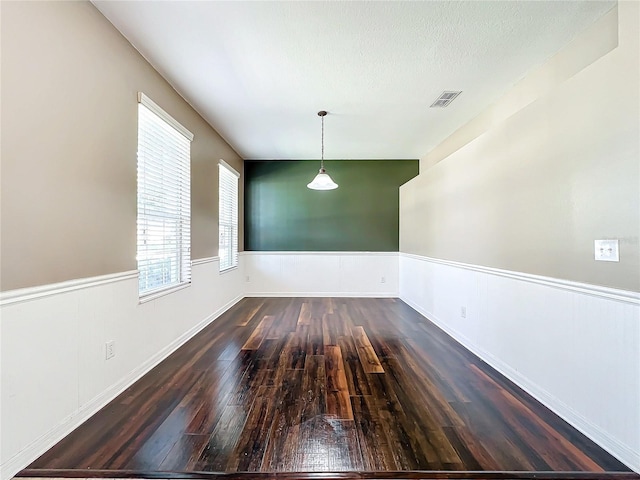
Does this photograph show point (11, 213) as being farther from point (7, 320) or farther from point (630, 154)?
point (630, 154)

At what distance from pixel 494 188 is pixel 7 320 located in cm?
347

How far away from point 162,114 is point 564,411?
3.91 m

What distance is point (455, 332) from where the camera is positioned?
11.5ft

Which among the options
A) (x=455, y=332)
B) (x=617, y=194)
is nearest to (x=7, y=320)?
(x=617, y=194)

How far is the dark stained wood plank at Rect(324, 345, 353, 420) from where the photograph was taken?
199cm

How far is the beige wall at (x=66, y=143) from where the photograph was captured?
1500mm

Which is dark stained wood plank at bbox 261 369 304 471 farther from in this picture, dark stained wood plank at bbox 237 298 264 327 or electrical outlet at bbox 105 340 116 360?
dark stained wood plank at bbox 237 298 264 327

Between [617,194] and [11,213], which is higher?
[617,194]

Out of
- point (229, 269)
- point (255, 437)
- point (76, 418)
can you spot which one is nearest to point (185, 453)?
point (255, 437)

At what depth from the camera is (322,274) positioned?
615cm

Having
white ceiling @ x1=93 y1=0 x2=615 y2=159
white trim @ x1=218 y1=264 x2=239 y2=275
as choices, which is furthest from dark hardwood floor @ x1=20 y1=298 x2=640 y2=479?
white ceiling @ x1=93 y1=0 x2=615 y2=159

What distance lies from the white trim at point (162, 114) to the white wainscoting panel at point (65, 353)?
146 cm

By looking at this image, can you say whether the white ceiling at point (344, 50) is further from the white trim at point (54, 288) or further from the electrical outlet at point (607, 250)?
the white trim at point (54, 288)

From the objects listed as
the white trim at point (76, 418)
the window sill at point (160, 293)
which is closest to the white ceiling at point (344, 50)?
the window sill at point (160, 293)
